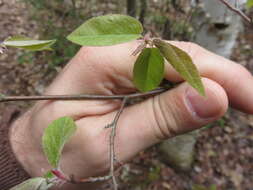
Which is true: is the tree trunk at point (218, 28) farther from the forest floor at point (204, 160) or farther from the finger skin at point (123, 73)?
the finger skin at point (123, 73)

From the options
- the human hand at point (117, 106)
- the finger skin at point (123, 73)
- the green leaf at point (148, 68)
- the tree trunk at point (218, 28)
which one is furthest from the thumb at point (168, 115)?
the tree trunk at point (218, 28)

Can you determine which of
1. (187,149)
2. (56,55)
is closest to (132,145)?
(187,149)

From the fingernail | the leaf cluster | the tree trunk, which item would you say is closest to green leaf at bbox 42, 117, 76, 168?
the leaf cluster

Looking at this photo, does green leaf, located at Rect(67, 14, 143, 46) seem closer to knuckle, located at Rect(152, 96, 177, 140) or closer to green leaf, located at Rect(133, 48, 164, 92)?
Result: green leaf, located at Rect(133, 48, 164, 92)

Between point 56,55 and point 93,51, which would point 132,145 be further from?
point 56,55

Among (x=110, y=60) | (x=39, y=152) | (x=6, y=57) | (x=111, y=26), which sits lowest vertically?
(x=39, y=152)

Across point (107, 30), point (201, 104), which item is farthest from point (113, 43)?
point (201, 104)

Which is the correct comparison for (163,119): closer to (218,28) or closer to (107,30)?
(107,30)
